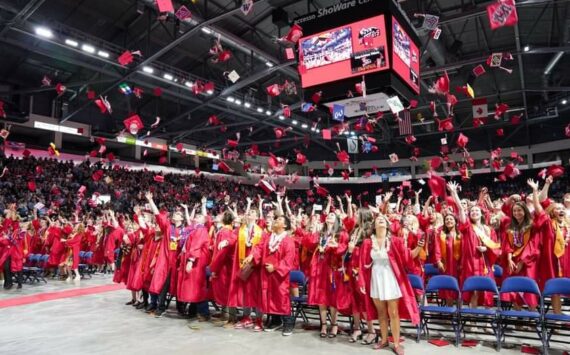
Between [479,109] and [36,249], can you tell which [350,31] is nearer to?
[36,249]

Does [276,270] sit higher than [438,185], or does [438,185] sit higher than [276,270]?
[438,185]

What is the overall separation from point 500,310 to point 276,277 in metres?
2.83

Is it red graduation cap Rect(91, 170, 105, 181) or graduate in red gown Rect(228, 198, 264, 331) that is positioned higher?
red graduation cap Rect(91, 170, 105, 181)

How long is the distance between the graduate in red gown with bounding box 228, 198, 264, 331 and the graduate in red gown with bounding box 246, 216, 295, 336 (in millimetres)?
164

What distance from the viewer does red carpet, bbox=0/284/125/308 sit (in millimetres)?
7984

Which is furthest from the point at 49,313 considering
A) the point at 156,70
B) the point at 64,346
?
the point at 156,70

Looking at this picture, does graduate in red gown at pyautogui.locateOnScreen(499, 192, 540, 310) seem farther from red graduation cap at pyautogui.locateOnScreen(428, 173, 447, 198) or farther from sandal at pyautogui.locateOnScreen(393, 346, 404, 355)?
sandal at pyautogui.locateOnScreen(393, 346, 404, 355)

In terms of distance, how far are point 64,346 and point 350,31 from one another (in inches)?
298

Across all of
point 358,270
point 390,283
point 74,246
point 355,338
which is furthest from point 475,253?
point 74,246

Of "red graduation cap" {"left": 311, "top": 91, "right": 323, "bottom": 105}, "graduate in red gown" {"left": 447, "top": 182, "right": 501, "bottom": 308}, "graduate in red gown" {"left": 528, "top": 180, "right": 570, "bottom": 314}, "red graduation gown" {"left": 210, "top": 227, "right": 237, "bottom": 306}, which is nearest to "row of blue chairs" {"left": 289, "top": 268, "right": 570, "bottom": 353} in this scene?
"graduate in red gown" {"left": 447, "top": 182, "right": 501, "bottom": 308}

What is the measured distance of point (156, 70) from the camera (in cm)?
1617

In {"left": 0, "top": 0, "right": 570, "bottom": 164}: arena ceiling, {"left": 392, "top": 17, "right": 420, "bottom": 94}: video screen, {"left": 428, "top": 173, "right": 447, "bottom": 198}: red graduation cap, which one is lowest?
{"left": 428, "top": 173, "right": 447, "bottom": 198}: red graduation cap

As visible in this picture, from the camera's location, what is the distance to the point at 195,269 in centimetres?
620

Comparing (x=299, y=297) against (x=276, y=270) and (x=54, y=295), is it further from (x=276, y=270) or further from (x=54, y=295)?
(x=54, y=295)
